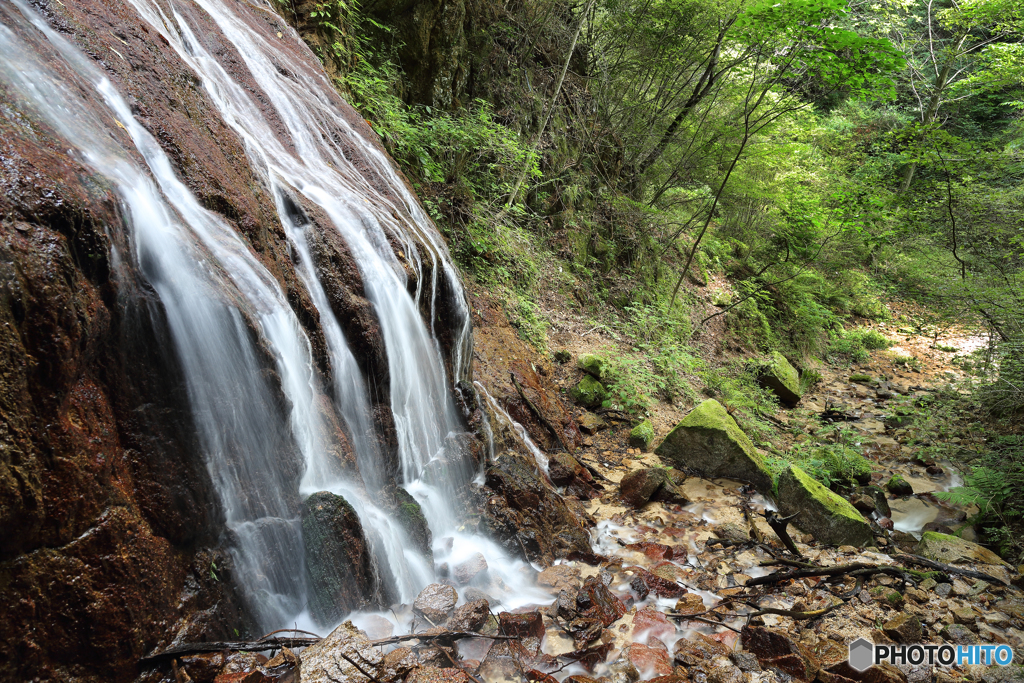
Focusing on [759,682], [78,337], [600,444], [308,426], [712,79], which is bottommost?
[600,444]

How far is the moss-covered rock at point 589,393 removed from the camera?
809 cm

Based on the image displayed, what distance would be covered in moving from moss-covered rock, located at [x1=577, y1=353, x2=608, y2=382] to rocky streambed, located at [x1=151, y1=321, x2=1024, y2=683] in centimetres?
149

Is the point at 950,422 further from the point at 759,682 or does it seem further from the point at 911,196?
the point at 759,682

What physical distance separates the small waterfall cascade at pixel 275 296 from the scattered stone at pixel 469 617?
51 cm

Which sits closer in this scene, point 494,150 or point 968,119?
point 494,150

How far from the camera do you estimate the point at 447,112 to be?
27.9ft

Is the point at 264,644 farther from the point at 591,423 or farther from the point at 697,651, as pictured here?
the point at 591,423

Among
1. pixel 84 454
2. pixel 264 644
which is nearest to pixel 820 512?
pixel 264 644

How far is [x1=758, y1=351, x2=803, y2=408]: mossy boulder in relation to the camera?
10.5 m

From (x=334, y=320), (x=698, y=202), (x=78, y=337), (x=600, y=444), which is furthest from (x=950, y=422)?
(x=78, y=337)

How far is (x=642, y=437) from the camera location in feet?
24.2

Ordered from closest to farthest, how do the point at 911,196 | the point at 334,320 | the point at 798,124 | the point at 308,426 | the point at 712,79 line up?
the point at 308,426 < the point at 334,320 < the point at 911,196 < the point at 712,79 < the point at 798,124

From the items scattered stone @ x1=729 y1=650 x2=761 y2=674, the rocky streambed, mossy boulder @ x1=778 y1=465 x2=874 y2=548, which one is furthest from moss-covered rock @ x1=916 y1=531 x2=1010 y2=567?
scattered stone @ x1=729 y1=650 x2=761 y2=674

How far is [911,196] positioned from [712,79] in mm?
4561
